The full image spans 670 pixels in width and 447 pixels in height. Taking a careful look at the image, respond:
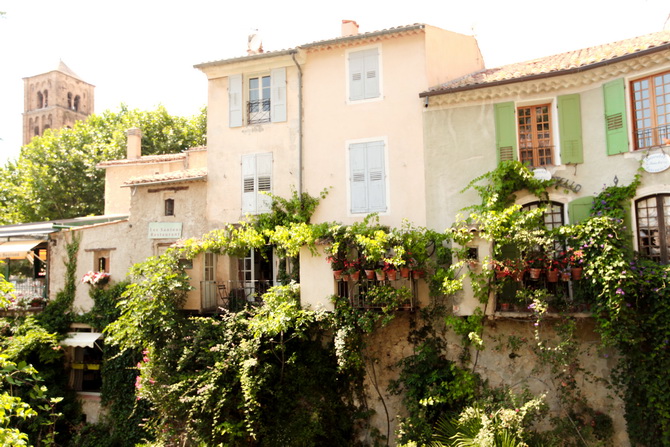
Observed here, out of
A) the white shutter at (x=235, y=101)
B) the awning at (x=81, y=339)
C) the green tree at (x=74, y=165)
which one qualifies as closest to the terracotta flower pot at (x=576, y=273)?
the white shutter at (x=235, y=101)

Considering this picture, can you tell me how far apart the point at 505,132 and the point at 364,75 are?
4108 millimetres

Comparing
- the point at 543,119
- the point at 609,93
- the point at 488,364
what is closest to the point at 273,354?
the point at 488,364

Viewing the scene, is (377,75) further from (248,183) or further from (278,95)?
(248,183)

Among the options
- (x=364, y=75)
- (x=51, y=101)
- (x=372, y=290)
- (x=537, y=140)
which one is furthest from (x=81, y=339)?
(x=51, y=101)

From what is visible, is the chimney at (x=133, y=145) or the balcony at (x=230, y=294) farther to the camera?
the chimney at (x=133, y=145)

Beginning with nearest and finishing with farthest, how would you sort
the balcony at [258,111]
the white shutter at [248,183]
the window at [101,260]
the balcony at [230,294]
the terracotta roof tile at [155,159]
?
1. the balcony at [230,294]
2. the white shutter at [248,183]
3. the balcony at [258,111]
4. the window at [101,260]
5. the terracotta roof tile at [155,159]

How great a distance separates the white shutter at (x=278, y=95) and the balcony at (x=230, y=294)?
476cm

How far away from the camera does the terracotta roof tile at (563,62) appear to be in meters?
10.3

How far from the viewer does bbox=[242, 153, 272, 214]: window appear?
45.9 ft

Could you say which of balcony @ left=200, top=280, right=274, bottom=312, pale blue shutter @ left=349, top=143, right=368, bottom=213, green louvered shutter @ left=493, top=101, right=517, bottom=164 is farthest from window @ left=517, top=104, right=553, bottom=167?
balcony @ left=200, top=280, right=274, bottom=312

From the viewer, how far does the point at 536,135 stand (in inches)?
455

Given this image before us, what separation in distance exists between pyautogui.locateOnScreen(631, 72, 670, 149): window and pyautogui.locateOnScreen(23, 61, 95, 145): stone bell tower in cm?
4697

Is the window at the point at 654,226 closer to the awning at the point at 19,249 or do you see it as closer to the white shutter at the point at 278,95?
the white shutter at the point at 278,95

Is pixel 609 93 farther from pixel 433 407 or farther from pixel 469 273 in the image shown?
pixel 433 407
